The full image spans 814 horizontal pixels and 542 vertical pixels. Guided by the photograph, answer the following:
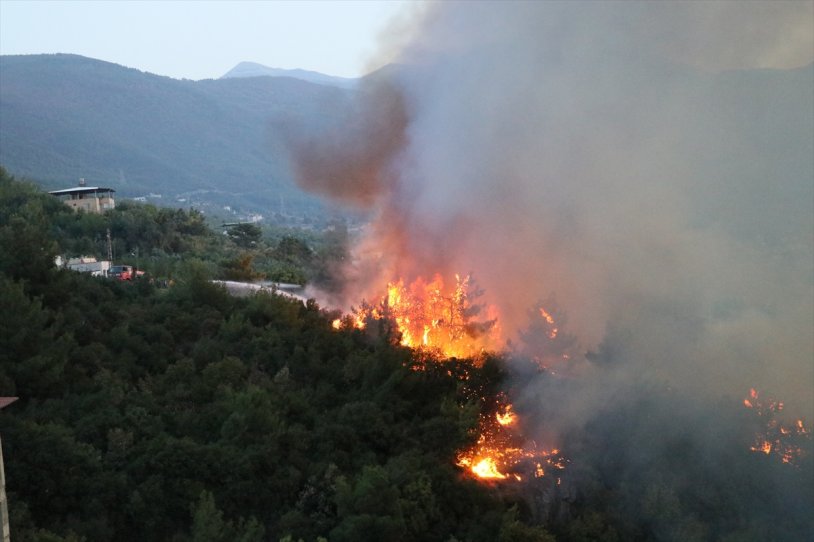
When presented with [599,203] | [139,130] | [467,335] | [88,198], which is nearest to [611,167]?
[599,203]

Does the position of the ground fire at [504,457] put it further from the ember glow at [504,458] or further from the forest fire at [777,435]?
the forest fire at [777,435]

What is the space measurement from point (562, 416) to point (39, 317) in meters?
9.06

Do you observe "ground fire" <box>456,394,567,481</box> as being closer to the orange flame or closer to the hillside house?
the orange flame

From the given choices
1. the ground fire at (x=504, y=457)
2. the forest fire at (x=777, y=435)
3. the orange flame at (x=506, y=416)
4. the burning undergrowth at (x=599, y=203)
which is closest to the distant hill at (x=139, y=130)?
the burning undergrowth at (x=599, y=203)

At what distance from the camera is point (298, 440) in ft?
49.9

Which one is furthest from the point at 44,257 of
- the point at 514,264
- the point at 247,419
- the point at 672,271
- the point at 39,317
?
the point at 672,271

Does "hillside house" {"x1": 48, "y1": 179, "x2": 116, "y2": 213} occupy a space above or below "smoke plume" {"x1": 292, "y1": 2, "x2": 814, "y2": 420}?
below

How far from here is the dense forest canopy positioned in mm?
13164

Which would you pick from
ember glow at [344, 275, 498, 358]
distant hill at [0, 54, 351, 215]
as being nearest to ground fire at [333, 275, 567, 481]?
ember glow at [344, 275, 498, 358]

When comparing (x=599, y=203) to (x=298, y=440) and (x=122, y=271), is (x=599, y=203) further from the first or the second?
(x=122, y=271)

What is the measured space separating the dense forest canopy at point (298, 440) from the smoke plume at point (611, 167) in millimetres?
2668

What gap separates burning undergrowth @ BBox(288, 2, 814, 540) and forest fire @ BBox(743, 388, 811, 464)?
2.76ft

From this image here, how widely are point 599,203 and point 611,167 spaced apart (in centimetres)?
85

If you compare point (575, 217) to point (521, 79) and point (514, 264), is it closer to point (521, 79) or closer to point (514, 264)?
point (514, 264)
